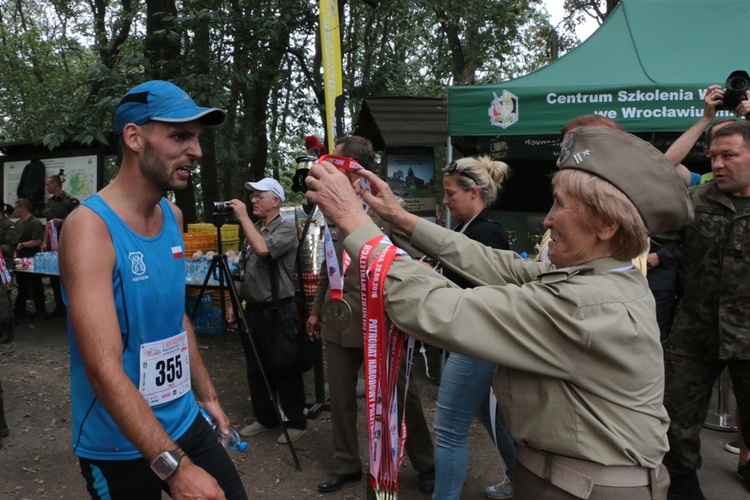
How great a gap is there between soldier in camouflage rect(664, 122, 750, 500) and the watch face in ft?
9.13

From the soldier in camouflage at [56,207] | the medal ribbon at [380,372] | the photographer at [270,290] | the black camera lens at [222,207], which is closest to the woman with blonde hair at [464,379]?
the medal ribbon at [380,372]

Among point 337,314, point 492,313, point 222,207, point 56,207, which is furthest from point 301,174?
point 56,207

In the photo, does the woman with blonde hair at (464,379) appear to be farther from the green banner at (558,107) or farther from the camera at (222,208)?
the green banner at (558,107)

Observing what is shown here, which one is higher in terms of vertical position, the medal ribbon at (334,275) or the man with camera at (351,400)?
the medal ribbon at (334,275)

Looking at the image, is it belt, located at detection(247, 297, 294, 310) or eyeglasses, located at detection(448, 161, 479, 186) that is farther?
belt, located at detection(247, 297, 294, 310)

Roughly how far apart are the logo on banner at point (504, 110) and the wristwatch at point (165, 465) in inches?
196

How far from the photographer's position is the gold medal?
11.8 feet

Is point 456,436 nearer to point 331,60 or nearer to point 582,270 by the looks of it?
point 582,270

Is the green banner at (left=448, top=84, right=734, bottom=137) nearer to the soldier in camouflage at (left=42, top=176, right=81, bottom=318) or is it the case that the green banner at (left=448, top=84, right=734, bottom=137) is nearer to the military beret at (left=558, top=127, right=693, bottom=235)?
the military beret at (left=558, top=127, right=693, bottom=235)

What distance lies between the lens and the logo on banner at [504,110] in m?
6.11

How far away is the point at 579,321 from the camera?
1.53 m

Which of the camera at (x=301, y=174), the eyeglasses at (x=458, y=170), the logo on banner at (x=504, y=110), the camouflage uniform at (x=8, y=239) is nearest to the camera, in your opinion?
the camera at (x=301, y=174)

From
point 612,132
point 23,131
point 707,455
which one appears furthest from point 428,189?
point 23,131

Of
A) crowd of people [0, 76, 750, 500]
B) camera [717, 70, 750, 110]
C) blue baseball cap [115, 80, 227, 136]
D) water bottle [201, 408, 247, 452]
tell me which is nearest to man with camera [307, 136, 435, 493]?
crowd of people [0, 76, 750, 500]
